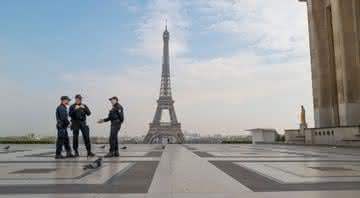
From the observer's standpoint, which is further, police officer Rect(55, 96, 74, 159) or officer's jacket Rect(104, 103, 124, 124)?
officer's jacket Rect(104, 103, 124, 124)

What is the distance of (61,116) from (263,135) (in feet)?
81.4

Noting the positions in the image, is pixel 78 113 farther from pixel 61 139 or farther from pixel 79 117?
pixel 61 139

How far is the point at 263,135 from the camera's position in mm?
31578

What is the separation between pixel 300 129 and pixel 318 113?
231cm

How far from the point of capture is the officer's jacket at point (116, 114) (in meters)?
10.3

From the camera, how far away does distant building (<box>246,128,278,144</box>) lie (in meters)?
31.6

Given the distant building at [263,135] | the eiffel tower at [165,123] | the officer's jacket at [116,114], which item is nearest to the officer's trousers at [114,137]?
the officer's jacket at [116,114]

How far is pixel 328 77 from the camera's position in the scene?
2797cm

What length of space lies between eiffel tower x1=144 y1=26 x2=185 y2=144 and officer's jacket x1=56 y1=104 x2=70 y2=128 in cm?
6007

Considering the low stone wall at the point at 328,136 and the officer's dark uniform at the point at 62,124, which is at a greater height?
the officer's dark uniform at the point at 62,124

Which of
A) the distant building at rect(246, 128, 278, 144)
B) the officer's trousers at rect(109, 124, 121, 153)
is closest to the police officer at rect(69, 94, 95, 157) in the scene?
the officer's trousers at rect(109, 124, 121, 153)

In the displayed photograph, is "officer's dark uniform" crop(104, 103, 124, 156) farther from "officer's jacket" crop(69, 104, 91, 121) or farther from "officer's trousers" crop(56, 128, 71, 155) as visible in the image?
"officer's trousers" crop(56, 128, 71, 155)

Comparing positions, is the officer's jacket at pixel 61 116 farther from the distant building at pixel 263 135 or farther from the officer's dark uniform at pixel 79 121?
the distant building at pixel 263 135

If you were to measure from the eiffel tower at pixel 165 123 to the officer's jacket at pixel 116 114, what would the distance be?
59.6 meters
